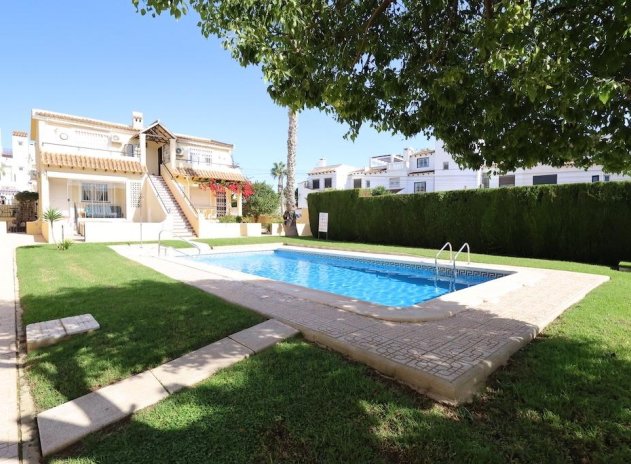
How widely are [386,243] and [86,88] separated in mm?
20685

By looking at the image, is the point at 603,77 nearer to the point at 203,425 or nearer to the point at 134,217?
the point at 203,425

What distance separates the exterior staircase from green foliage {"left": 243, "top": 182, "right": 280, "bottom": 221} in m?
7.12

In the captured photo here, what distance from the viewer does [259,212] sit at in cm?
3177

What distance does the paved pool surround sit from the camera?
→ 4.00m

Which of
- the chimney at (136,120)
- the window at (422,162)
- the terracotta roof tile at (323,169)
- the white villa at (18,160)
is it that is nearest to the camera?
the chimney at (136,120)

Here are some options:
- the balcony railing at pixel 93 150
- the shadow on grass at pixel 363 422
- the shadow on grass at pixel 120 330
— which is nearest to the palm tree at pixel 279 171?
the balcony railing at pixel 93 150

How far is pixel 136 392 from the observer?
362cm

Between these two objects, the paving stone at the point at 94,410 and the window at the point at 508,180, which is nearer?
the paving stone at the point at 94,410

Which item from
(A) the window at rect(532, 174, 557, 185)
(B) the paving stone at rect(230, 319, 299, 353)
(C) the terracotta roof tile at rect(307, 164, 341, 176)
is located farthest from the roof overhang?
(C) the terracotta roof tile at rect(307, 164, 341, 176)

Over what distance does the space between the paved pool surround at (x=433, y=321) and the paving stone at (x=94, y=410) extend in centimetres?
229

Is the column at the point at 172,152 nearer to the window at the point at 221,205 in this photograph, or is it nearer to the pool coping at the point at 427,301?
the window at the point at 221,205

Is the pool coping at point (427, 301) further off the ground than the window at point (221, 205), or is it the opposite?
the window at point (221, 205)

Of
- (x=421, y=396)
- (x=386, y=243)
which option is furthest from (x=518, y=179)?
(x=421, y=396)

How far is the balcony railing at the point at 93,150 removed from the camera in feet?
75.0
